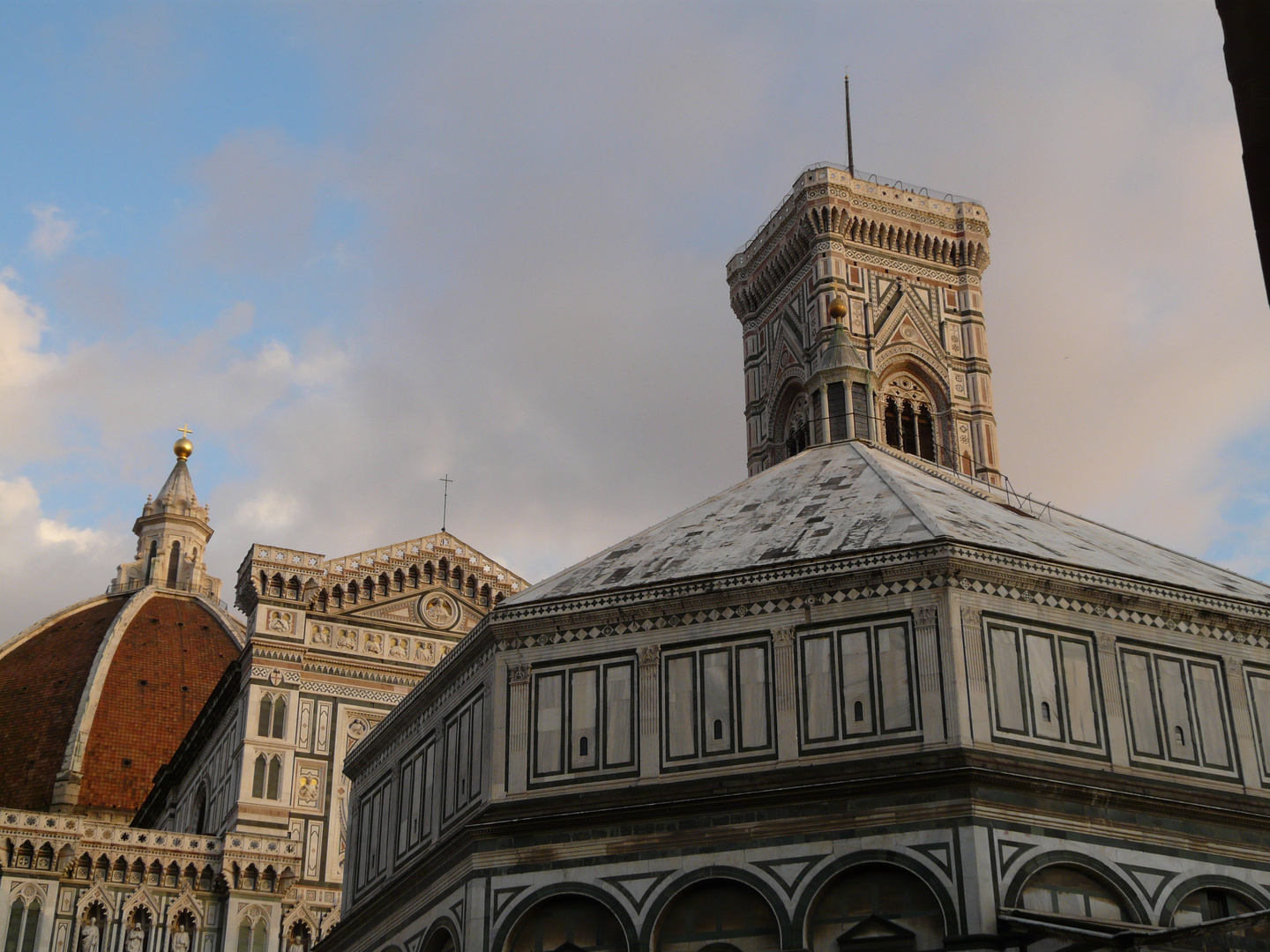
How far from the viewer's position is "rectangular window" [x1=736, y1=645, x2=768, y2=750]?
21078mm

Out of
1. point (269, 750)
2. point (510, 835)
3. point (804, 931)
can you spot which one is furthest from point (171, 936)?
point (804, 931)

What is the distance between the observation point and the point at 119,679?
8556cm

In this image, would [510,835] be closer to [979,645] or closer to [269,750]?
[979,645]

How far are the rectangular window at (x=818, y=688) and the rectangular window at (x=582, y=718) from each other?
2962 millimetres

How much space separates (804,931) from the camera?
1928 centimetres

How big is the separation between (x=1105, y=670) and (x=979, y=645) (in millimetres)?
1892

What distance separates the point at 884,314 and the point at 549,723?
48.1 m

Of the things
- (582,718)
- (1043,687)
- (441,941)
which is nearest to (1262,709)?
(1043,687)

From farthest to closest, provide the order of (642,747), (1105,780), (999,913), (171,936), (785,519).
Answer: (171,936) < (785,519) < (642,747) < (1105,780) < (999,913)

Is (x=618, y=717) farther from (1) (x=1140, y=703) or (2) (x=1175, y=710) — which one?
(2) (x=1175, y=710)

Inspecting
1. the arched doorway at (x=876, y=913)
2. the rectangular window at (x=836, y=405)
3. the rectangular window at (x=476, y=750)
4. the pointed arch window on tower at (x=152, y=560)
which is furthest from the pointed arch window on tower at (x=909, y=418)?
the pointed arch window on tower at (x=152, y=560)

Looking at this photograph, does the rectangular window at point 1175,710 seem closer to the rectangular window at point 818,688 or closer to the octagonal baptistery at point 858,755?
the octagonal baptistery at point 858,755

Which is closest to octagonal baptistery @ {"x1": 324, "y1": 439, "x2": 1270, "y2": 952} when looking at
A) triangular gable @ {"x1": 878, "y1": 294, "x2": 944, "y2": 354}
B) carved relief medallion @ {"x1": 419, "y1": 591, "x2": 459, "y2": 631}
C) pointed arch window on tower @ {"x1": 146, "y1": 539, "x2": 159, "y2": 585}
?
carved relief medallion @ {"x1": 419, "y1": 591, "x2": 459, "y2": 631}

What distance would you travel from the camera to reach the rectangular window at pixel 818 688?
20.8 meters
